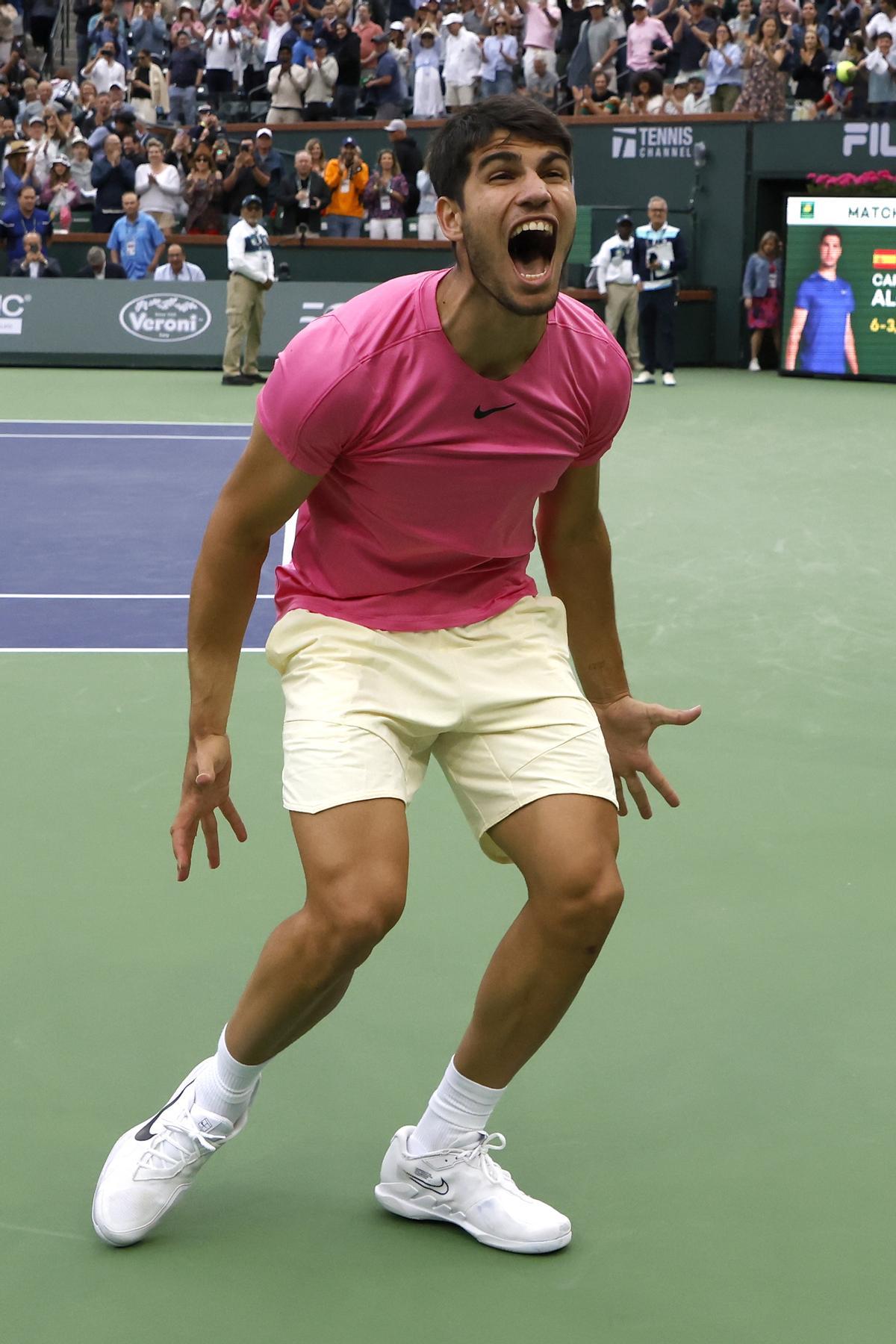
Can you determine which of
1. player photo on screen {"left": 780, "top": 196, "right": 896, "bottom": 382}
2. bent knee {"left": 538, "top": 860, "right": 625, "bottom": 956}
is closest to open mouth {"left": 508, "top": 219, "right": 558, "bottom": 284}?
bent knee {"left": 538, "top": 860, "right": 625, "bottom": 956}

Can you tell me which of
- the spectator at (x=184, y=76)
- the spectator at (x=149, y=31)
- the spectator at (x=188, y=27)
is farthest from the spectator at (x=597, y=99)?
the spectator at (x=149, y=31)

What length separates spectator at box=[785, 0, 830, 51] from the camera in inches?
862

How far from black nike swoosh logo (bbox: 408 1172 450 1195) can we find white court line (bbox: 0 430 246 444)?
11328 mm

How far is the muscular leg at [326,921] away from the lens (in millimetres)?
3012

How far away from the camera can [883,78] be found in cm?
2059

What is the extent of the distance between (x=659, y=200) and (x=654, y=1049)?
53.4 ft

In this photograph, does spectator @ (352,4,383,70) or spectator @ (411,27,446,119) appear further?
spectator @ (352,4,383,70)

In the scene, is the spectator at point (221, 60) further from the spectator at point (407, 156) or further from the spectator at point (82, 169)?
the spectator at point (407, 156)

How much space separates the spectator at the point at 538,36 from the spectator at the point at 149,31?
6163 millimetres

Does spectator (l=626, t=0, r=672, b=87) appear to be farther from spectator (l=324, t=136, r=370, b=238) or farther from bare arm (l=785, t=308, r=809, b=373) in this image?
bare arm (l=785, t=308, r=809, b=373)

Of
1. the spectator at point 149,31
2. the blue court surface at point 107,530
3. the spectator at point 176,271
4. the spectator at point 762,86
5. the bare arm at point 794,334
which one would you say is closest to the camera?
the blue court surface at point 107,530

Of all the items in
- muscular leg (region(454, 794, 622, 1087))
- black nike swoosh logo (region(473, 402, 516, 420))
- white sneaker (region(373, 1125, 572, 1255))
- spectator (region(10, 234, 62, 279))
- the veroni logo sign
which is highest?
black nike swoosh logo (region(473, 402, 516, 420))

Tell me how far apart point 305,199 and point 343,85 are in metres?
3.79

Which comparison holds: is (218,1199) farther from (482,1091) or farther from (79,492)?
(79,492)
